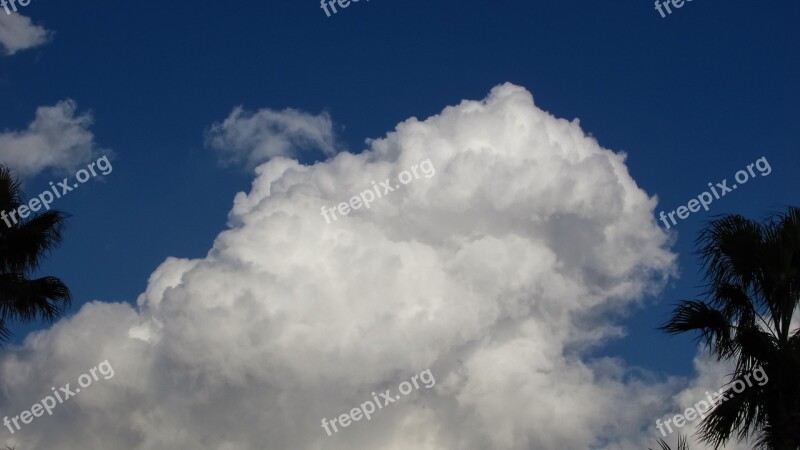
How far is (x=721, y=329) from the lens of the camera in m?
20.8

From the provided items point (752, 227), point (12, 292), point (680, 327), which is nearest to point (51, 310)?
point (12, 292)

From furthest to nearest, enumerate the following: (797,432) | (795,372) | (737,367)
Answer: (737,367)
(795,372)
(797,432)

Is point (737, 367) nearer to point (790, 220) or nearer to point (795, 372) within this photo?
point (795, 372)

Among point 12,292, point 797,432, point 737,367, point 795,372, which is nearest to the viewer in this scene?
point 797,432

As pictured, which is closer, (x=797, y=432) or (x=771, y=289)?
(x=797, y=432)

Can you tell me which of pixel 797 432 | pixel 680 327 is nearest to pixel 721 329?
pixel 680 327

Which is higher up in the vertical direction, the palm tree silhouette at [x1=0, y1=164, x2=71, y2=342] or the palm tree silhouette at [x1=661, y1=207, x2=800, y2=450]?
the palm tree silhouette at [x1=0, y1=164, x2=71, y2=342]

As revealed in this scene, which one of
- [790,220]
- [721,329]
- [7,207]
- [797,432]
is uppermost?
[7,207]

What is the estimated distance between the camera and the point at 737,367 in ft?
66.0

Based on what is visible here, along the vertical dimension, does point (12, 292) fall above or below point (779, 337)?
above

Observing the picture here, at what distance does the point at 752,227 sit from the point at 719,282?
1457mm

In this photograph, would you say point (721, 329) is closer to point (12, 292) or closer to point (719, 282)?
point (719, 282)

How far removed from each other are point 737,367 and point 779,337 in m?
1.13

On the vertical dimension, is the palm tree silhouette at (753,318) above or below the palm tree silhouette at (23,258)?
below
